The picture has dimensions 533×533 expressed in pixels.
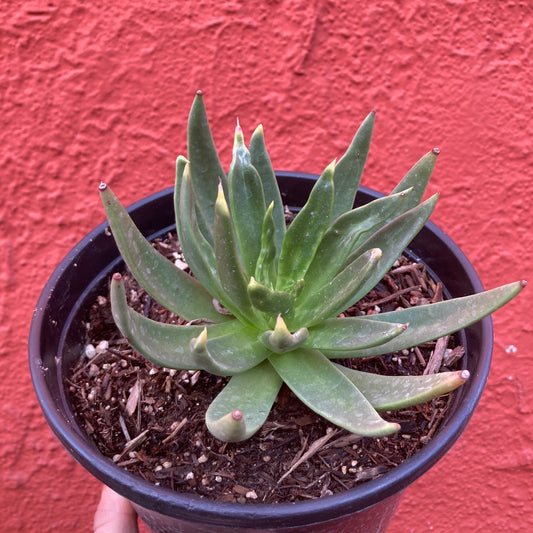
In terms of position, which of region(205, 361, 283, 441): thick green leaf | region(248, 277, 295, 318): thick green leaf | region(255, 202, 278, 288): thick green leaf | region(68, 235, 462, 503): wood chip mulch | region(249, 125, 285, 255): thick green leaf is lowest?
region(68, 235, 462, 503): wood chip mulch

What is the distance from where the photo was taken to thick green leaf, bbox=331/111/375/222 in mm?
653

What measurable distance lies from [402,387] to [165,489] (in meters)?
0.24

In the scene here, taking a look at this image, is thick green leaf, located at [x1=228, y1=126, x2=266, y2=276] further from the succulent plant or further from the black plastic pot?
the black plastic pot

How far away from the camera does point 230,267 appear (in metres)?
0.55

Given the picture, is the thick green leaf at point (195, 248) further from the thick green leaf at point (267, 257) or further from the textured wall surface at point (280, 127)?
the textured wall surface at point (280, 127)

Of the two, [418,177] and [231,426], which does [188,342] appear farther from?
[418,177]

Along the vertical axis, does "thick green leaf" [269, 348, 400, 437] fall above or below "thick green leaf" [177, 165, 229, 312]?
below

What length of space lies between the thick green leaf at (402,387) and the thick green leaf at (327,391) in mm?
24

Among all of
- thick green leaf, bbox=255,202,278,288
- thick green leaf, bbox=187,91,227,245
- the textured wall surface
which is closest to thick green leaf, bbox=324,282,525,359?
thick green leaf, bbox=255,202,278,288

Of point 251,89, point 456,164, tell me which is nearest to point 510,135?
point 456,164

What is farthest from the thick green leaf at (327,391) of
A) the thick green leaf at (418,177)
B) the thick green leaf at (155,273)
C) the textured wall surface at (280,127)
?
the textured wall surface at (280,127)

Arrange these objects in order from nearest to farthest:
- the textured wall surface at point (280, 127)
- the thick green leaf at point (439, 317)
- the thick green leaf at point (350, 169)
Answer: the thick green leaf at point (439, 317) < the thick green leaf at point (350, 169) < the textured wall surface at point (280, 127)

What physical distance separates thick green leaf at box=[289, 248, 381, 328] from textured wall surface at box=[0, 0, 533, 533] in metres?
0.60

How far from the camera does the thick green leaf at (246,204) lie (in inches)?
23.4
